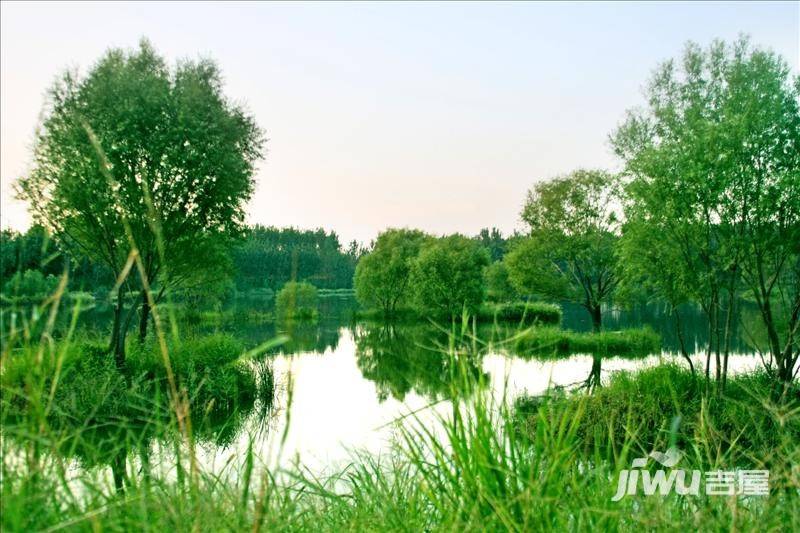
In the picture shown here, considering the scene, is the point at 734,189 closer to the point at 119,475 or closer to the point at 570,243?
the point at 119,475

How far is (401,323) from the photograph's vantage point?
51750mm

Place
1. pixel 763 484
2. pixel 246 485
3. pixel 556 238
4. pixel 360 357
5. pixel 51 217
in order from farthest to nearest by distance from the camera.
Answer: pixel 556 238 → pixel 360 357 → pixel 51 217 → pixel 763 484 → pixel 246 485

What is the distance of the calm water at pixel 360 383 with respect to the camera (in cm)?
318

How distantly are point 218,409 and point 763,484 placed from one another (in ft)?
45.2

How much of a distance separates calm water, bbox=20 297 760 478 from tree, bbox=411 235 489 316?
7.41 m

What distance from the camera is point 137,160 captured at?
15.7m

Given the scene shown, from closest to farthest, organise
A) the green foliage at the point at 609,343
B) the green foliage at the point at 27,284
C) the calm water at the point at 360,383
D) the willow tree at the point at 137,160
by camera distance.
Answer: the green foliage at the point at 27,284, the calm water at the point at 360,383, the willow tree at the point at 137,160, the green foliage at the point at 609,343

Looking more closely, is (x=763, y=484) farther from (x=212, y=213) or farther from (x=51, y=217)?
(x=51, y=217)

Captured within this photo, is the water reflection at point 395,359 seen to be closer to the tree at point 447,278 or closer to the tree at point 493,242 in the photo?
the tree at point 447,278

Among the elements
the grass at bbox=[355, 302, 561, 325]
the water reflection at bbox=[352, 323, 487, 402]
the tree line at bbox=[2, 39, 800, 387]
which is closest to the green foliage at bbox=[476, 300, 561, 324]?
the grass at bbox=[355, 302, 561, 325]

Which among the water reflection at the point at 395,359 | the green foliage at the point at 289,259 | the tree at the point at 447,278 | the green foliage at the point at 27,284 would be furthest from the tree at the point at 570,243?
the green foliage at the point at 289,259

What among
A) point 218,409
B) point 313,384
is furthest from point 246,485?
point 313,384

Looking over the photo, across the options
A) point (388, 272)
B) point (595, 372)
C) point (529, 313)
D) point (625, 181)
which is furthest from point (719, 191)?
point (388, 272)

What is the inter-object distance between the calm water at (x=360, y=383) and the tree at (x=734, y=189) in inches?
113
